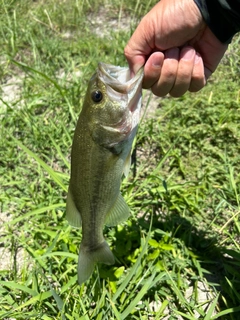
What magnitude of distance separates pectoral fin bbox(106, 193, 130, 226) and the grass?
0.88ft

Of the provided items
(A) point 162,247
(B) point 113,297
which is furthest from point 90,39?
(B) point 113,297

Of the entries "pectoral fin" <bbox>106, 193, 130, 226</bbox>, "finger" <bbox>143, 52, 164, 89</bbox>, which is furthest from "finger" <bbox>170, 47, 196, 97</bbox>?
"pectoral fin" <bbox>106, 193, 130, 226</bbox>

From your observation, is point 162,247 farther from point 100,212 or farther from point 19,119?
point 19,119

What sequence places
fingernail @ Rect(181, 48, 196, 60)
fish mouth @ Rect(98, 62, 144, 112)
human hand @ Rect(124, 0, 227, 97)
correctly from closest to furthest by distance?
fish mouth @ Rect(98, 62, 144, 112) < human hand @ Rect(124, 0, 227, 97) < fingernail @ Rect(181, 48, 196, 60)

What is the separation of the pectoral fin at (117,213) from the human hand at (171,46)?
735mm

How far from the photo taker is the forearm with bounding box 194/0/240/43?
2.02 m

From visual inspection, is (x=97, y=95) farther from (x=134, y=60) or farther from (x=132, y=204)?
(x=132, y=204)

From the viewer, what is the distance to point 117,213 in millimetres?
2197

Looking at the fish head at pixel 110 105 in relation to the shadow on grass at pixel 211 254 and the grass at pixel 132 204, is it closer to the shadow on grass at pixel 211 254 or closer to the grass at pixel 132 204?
the grass at pixel 132 204

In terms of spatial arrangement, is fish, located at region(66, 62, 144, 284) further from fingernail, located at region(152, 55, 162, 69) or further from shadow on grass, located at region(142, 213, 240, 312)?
shadow on grass, located at region(142, 213, 240, 312)

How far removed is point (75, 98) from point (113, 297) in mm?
2272

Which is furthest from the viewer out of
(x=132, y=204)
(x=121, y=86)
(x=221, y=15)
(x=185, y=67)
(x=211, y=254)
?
(x=132, y=204)

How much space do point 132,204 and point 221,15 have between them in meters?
1.54

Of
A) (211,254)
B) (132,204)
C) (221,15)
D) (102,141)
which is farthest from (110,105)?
(211,254)
